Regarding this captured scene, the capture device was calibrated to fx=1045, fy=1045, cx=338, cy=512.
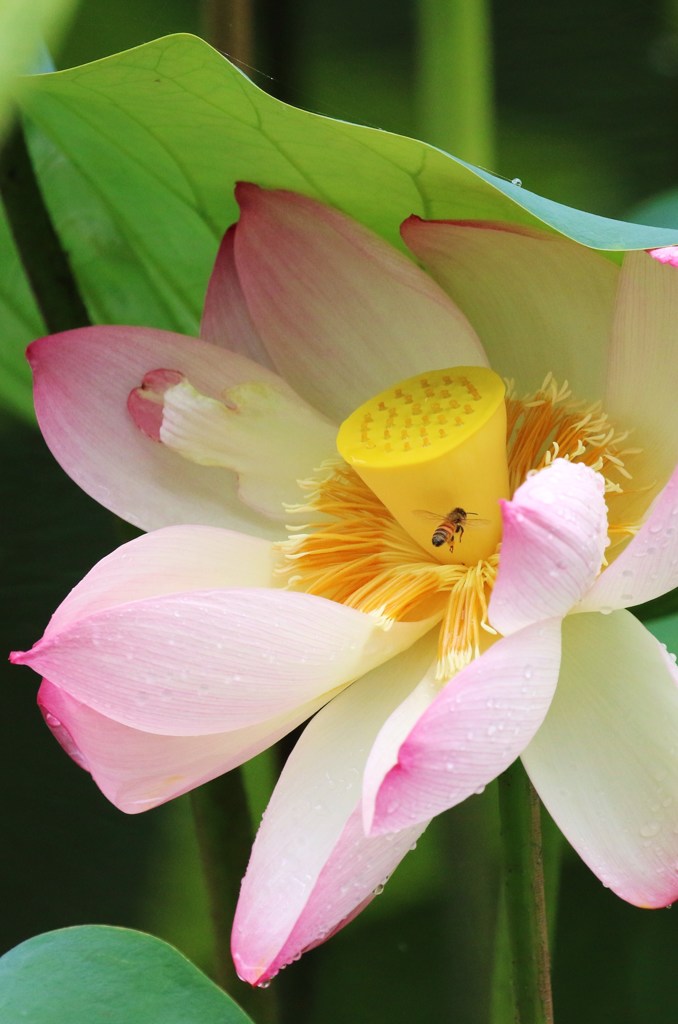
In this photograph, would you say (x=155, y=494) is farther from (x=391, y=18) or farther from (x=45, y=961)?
(x=391, y=18)

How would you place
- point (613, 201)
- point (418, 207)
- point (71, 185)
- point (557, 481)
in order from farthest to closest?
point (613, 201)
point (71, 185)
point (418, 207)
point (557, 481)

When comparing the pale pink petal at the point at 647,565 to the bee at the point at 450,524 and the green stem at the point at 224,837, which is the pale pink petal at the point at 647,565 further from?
the green stem at the point at 224,837

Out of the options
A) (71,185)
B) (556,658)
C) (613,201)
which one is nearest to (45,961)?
(556,658)

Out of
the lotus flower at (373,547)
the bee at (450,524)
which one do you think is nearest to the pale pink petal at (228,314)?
the lotus flower at (373,547)

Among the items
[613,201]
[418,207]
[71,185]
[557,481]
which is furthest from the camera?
[613,201]

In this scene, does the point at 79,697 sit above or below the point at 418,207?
below

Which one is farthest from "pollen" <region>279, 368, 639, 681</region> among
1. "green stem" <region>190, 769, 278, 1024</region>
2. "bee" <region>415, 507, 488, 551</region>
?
"green stem" <region>190, 769, 278, 1024</region>

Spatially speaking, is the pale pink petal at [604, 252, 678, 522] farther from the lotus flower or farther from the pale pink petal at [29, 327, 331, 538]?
the pale pink petal at [29, 327, 331, 538]
